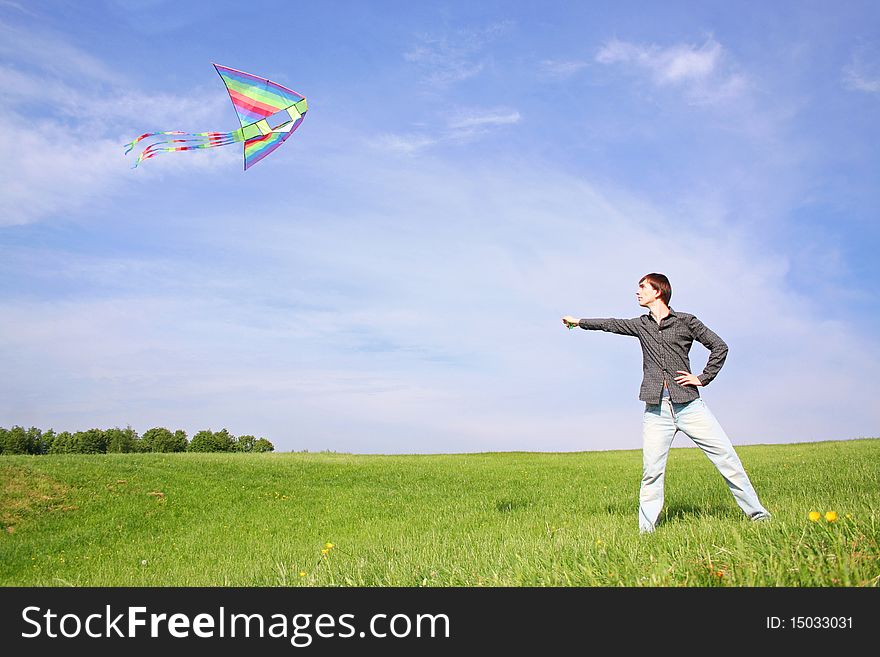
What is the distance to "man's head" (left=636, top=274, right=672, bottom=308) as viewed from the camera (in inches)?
322

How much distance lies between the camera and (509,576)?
500cm

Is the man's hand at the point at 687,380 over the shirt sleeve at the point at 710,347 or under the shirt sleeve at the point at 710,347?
under

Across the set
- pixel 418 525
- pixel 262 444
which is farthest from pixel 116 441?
pixel 418 525

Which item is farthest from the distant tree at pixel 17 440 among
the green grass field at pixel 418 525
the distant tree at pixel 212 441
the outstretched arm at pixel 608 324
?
the outstretched arm at pixel 608 324

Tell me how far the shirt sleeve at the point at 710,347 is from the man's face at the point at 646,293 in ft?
1.78

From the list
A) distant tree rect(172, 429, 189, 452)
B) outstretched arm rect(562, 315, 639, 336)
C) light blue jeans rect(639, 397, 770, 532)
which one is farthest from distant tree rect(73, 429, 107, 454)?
light blue jeans rect(639, 397, 770, 532)

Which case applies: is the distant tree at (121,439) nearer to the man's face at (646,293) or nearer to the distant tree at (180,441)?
the distant tree at (180,441)

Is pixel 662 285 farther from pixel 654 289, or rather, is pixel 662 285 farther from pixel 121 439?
pixel 121 439

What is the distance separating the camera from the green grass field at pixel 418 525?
4691mm

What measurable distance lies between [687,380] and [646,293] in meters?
1.20
